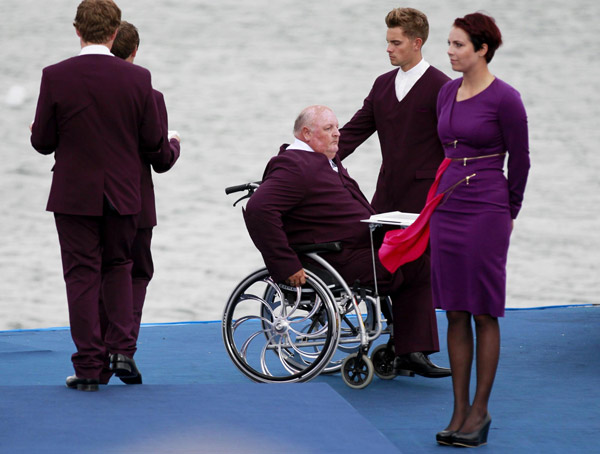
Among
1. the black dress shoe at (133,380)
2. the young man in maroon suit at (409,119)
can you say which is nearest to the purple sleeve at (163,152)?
the black dress shoe at (133,380)

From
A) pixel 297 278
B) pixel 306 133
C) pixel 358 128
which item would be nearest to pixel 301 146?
pixel 306 133

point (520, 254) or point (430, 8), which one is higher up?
point (430, 8)

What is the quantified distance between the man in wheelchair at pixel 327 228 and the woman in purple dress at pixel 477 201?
681 millimetres

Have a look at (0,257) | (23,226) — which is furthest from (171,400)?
(23,226)

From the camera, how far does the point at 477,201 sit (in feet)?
9.41

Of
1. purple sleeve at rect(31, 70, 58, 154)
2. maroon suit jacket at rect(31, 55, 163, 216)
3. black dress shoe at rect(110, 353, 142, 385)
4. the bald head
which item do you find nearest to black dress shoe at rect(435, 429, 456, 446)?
black dress shoe at rect(110, 353, 142, 385)

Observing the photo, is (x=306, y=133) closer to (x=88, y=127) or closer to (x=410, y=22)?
(x=410, y=22)

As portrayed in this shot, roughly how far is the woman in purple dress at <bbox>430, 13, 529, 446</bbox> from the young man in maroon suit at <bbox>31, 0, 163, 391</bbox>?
2.77 feet

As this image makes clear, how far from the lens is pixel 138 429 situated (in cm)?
270

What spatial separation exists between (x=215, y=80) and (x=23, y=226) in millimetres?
2700

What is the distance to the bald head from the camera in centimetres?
371

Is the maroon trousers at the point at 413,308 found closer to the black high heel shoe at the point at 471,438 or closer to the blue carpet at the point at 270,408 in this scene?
the blue carpet at the point at 270,408

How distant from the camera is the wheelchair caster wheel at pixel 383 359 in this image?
3.84 m

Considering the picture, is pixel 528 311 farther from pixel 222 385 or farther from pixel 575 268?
pixel 222 385
